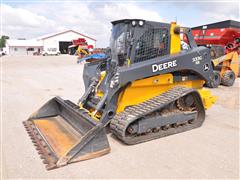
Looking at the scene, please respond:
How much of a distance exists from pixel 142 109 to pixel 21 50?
63.3 metres

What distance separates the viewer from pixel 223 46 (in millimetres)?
11562

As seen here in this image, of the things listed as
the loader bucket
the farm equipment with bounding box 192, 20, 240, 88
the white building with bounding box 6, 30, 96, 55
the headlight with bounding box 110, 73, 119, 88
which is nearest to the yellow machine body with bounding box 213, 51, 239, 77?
the farm equipment with bounding box 192, 20, 240, 88

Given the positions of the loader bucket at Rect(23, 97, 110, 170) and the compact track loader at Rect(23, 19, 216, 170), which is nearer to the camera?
the loader bucket at Rect(23, 97, 110, 170)

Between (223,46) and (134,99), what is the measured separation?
8655 millimetres

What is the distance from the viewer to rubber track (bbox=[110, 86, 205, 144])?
3.96 meters

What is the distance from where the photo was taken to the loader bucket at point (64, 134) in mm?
3459

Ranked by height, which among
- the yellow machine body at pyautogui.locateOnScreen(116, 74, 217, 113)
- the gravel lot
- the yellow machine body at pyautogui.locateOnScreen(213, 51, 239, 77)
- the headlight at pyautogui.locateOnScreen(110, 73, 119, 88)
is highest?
the yellow machine body at pyautogui.locateOnScreen(213, 51, 239, 77)

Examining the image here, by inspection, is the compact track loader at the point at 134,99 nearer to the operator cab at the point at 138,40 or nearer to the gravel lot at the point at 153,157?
the operator cab at the point at 138,40

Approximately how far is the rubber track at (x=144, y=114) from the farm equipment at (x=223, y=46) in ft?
13.9

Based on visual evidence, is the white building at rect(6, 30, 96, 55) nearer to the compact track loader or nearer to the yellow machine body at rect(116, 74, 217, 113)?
the compact track loader

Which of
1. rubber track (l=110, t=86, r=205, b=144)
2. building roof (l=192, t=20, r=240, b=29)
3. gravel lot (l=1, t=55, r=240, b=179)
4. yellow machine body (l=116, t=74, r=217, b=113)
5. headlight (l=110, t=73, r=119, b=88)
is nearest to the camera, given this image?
gravel lot (l=1, t=55, r=240, b=179)

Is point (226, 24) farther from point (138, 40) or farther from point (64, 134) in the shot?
point (64, 134)

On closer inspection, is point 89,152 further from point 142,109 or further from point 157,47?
point 157,47

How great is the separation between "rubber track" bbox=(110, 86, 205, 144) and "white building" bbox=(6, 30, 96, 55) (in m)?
53.4
